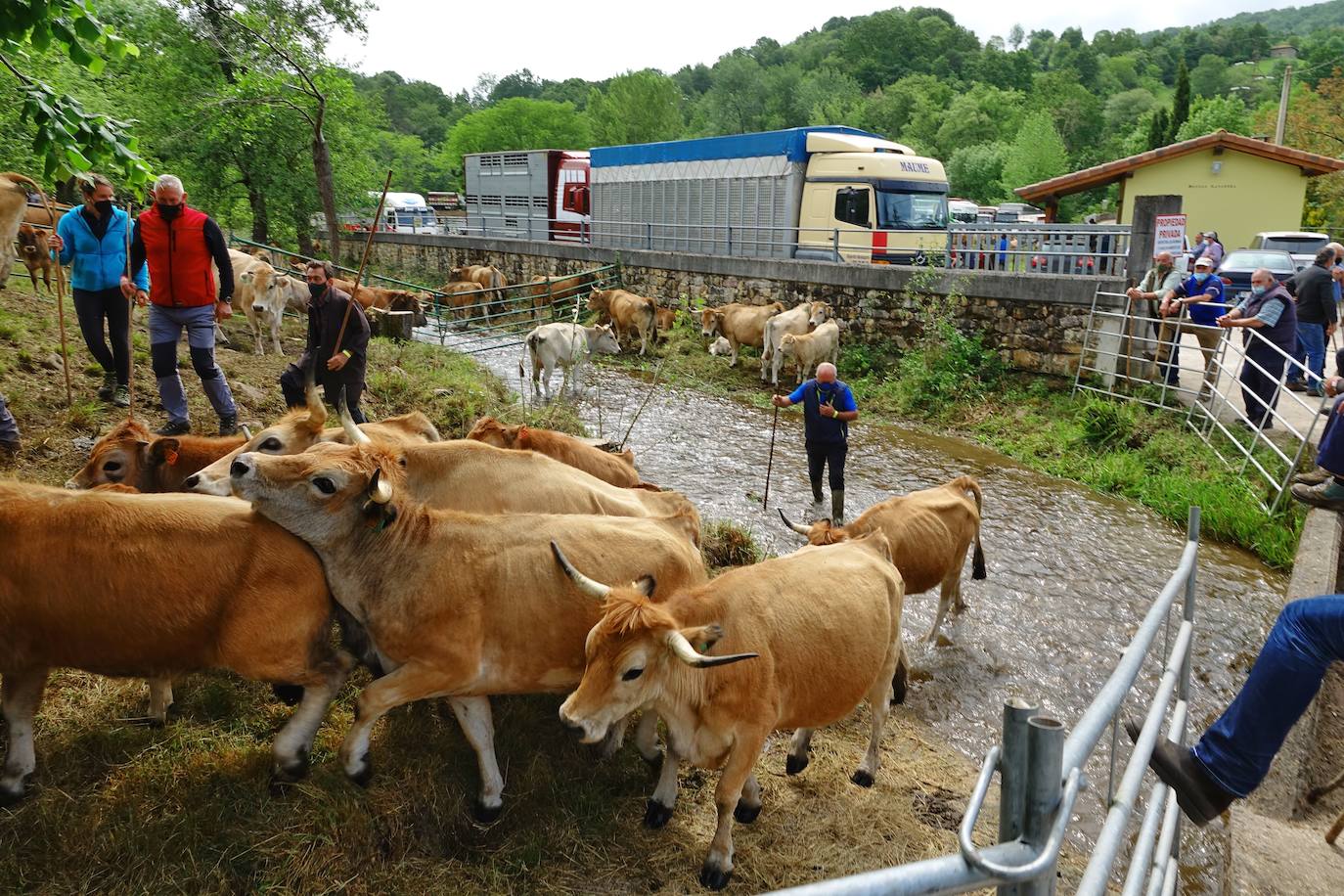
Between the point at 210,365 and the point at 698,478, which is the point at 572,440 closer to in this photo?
the point at 210,365

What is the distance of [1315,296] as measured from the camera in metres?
12.3

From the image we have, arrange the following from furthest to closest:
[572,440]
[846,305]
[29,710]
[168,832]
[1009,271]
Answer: [846,305] < [1009,271] < [572,440] < [29,710] < [168,832]

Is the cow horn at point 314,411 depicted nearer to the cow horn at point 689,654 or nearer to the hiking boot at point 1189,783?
the cow horn at point 689,654

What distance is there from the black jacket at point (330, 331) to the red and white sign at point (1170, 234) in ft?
39.7

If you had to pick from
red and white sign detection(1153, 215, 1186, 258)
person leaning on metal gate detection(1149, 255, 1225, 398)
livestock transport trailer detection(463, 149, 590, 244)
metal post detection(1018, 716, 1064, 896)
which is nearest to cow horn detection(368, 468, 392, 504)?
metal post detection(1018, 716, 1064, 896)

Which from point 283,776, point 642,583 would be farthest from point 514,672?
point 283,776

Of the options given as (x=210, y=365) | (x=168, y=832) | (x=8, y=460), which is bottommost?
(x=168, y=832)

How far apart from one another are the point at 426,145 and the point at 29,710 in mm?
129564

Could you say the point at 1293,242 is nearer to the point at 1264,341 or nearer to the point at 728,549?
the point at 1264,341

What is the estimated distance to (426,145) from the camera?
403 feet

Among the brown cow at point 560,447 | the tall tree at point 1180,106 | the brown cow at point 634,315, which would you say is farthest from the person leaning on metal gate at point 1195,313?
the tall tree at point 1180,106

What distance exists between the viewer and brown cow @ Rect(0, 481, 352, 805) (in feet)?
13.3

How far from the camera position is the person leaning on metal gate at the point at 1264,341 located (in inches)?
447

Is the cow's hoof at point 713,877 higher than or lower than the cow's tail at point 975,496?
lower
